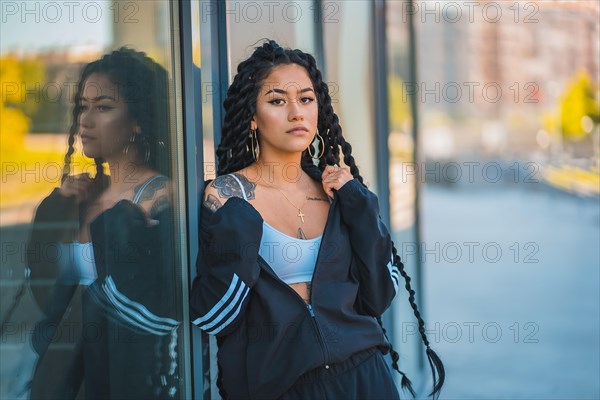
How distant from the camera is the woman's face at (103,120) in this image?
2.39 m

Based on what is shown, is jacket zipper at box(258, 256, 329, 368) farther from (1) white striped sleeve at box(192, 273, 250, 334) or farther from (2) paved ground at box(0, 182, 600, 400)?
(2) paved ground at box(0, 182, 600, 400)

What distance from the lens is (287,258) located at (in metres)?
2.52

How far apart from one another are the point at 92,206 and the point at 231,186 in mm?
382

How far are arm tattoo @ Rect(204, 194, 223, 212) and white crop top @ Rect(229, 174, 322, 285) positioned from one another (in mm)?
75

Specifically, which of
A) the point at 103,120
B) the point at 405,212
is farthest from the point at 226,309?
the point at 405,212

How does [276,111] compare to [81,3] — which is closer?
[81,3]

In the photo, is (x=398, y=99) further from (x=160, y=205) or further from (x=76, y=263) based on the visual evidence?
(x=76, y=263)

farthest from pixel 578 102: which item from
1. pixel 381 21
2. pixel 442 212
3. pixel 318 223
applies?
pixel 318 223

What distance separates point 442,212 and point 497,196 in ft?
17.5

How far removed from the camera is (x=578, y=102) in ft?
107

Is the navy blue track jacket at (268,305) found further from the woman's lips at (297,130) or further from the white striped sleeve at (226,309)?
the woman's lips at (297,130)

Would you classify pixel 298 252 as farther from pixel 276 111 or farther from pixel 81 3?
pixel 81 3

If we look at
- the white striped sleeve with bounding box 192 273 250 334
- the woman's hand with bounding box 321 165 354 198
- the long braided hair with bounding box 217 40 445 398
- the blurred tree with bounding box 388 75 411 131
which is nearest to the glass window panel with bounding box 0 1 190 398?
the long braided hair with bounding box 217 40 445 398

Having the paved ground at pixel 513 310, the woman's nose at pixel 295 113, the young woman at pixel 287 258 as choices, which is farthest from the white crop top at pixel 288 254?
the paved ground at pixel 513 310
